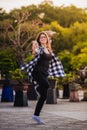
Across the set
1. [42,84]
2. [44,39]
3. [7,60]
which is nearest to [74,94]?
[44,39]

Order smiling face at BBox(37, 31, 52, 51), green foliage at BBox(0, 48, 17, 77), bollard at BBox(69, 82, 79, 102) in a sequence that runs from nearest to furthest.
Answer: smiling face at BBox(37, 31, 52, 51) < bollard at BBox(69, 82, 79, 102) < green foliage at BBox(0, 48, 17, 77)

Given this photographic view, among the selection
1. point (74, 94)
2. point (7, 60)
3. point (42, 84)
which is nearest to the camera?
point (42, 84)

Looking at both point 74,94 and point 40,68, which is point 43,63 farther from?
point 74,94

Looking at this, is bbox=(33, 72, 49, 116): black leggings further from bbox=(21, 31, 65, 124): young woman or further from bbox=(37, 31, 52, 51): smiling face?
bbox=(37, 31, 52, 51): smiling face

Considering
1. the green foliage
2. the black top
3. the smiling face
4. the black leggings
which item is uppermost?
the smiling face

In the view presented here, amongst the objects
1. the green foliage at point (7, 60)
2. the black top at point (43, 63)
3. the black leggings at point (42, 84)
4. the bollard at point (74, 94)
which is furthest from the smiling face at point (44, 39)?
the green foliage at point (7, 60)

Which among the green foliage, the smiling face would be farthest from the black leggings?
the green foliage

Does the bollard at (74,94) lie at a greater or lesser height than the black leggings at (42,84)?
lesser

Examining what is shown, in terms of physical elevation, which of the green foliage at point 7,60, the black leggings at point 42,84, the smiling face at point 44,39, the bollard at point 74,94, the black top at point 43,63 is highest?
the smiling face at point 44,39

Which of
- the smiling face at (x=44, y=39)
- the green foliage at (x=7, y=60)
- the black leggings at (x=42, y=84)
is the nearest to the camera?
the black leggings at (x=42, y=84)

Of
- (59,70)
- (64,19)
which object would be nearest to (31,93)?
(59,70)

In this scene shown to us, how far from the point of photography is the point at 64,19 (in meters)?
47.4

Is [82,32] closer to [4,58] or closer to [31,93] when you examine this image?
[4,58]

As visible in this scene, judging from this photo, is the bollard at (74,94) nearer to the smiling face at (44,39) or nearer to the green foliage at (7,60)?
the smiling face at (44,39)
